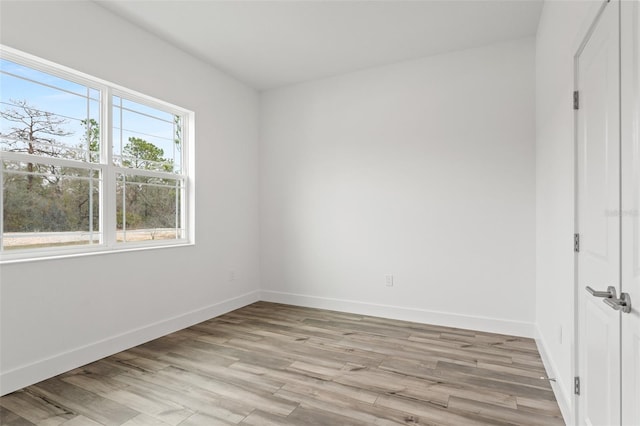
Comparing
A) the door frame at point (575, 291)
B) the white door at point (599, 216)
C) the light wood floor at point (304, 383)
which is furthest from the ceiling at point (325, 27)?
the light wood floor at point (304, 383)

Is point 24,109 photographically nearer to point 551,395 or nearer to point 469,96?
point 469,96

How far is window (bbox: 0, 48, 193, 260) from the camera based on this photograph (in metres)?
2.43

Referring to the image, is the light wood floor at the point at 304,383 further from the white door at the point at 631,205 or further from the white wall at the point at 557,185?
the white door at the point at 631,205

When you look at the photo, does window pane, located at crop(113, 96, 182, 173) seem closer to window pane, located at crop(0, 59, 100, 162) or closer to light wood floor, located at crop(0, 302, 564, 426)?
window pane, located at crop(0, 59, 100, 162)

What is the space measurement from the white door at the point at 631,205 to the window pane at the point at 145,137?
3503 mm

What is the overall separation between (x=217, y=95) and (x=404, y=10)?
2.33 meters

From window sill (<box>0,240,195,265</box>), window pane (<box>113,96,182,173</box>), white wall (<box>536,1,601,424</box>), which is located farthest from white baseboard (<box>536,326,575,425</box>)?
window pane (<box>113,96,182,173</box>)

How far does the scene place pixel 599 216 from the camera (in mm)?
1469

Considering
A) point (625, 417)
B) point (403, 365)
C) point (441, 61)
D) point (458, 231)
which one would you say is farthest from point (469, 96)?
point (625, 417)

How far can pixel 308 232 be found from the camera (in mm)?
4465

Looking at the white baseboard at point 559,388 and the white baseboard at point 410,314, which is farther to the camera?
the white baseboard at point 410,314

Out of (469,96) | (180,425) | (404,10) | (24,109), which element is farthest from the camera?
(469,96)

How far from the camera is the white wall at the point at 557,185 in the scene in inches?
73.0

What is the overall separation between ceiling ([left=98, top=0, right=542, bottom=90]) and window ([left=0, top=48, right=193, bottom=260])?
748 mm
